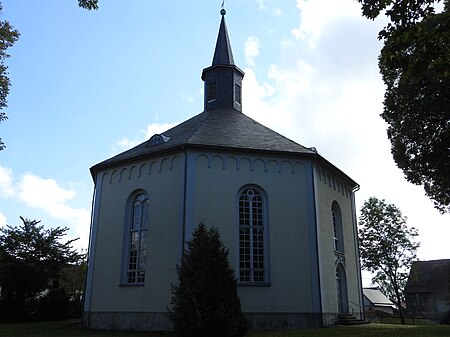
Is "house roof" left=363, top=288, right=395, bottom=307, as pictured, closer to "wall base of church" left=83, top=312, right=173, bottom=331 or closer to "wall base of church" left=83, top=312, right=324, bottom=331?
"wall base of church" left=83, top=312, right=324, bottom=331

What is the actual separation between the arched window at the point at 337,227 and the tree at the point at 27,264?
18509 millimetres

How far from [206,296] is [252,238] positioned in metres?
4.56

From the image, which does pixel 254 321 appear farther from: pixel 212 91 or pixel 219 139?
pixel 212 91

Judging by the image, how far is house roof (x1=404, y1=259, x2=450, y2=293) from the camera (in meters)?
44.7

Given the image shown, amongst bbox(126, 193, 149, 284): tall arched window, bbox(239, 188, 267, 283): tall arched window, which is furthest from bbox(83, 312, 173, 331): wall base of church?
bbox(239, 188, 267, 283): tall arched window

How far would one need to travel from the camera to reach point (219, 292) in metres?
13.2

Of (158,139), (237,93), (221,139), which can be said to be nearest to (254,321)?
(221,139)

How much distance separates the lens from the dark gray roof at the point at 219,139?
699 inches

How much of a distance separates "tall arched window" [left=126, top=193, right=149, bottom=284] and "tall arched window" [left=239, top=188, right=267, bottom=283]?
408 centimetres

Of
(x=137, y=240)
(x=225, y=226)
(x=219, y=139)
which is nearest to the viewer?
(x=225, y=226)

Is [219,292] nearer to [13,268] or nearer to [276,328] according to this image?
[276,328]

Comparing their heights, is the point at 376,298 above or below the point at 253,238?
below

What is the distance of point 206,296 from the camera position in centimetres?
1298

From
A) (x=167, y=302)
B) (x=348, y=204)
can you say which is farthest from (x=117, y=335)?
(x=348, y=204)
